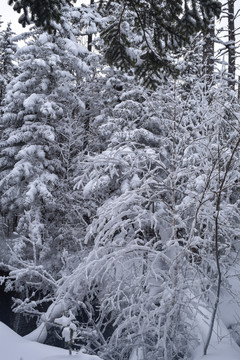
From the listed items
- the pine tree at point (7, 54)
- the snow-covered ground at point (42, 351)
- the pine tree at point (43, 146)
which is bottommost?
the snow-covered ground at point (42, 351)

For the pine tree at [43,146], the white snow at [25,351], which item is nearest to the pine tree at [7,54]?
the pine tree at [43,146]

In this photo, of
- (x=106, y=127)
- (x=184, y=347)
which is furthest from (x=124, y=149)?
(x=106, y=127)

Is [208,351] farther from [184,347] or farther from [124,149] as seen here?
[124,149]

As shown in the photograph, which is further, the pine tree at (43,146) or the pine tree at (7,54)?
the pine tree at (7,54)

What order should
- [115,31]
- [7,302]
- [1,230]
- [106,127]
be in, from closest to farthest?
[115,31]
[106,127]
[7,302]
[1,230]

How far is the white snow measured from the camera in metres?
3.75

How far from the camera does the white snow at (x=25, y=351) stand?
3.75 metres

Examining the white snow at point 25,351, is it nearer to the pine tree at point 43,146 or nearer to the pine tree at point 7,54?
the pine tree at point 43,146

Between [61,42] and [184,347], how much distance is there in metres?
14.0

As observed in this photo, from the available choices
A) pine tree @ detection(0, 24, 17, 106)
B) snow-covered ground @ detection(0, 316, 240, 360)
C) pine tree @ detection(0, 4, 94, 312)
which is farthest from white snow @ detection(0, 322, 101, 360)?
pine tree @ detection(0, 24, 17, 106)

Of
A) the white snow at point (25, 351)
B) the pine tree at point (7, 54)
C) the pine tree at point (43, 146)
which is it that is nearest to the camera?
the white snow at point (25, 351)

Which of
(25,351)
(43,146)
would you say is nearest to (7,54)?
(43,146)

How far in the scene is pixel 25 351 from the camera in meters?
3.94

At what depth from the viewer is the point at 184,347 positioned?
5031 millimetres
